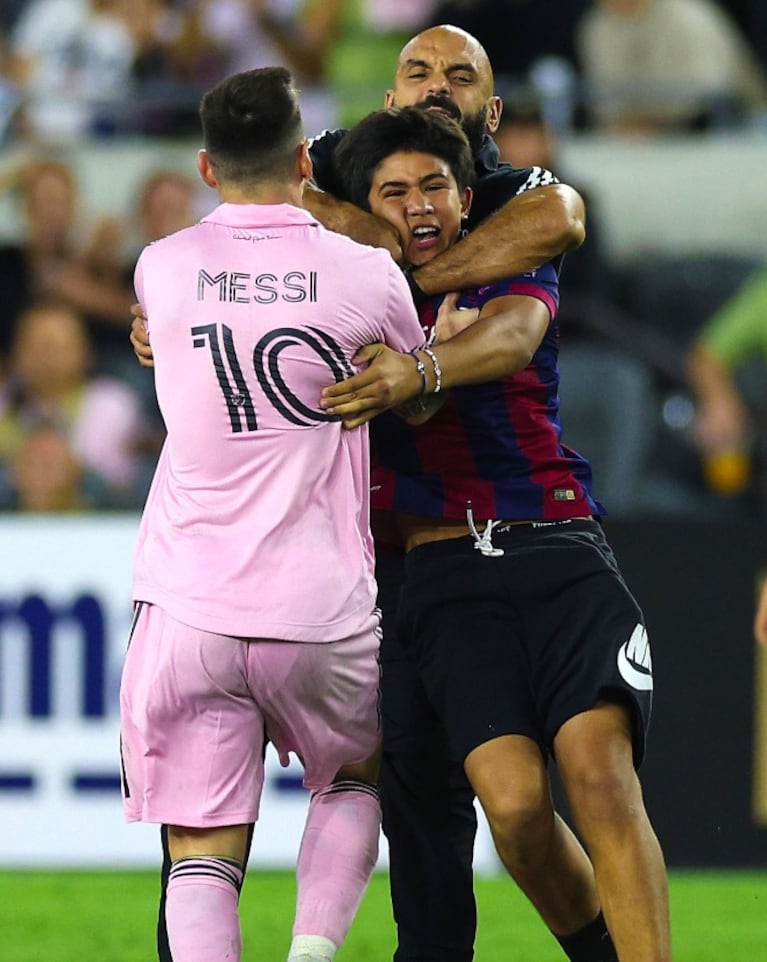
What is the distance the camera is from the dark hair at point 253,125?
375 cm

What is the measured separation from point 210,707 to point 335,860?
1.47 ft

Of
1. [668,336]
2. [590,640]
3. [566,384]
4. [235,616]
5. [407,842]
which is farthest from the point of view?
[668,336]

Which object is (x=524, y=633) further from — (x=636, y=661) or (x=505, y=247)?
(x=505, y=247)

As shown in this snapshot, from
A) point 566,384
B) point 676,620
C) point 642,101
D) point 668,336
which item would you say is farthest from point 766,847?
point 642,101

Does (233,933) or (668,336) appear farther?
(668,336)

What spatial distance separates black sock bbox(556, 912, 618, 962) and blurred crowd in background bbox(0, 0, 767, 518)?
3.78 meters

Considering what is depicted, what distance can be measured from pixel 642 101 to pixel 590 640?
635cm

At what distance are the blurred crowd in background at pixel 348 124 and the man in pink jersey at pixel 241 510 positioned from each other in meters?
4.32

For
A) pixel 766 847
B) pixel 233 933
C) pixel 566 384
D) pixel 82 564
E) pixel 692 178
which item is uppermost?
pixel 692 178

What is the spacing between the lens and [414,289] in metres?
4.31

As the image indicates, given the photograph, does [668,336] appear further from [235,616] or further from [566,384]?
[235,616]

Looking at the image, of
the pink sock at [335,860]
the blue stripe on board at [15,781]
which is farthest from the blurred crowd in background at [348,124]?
the pink sock at [335,860]

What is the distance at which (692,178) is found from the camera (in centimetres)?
1002

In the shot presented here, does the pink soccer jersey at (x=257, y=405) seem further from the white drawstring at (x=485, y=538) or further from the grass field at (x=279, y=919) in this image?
the grass field at (x=279, y=919)
